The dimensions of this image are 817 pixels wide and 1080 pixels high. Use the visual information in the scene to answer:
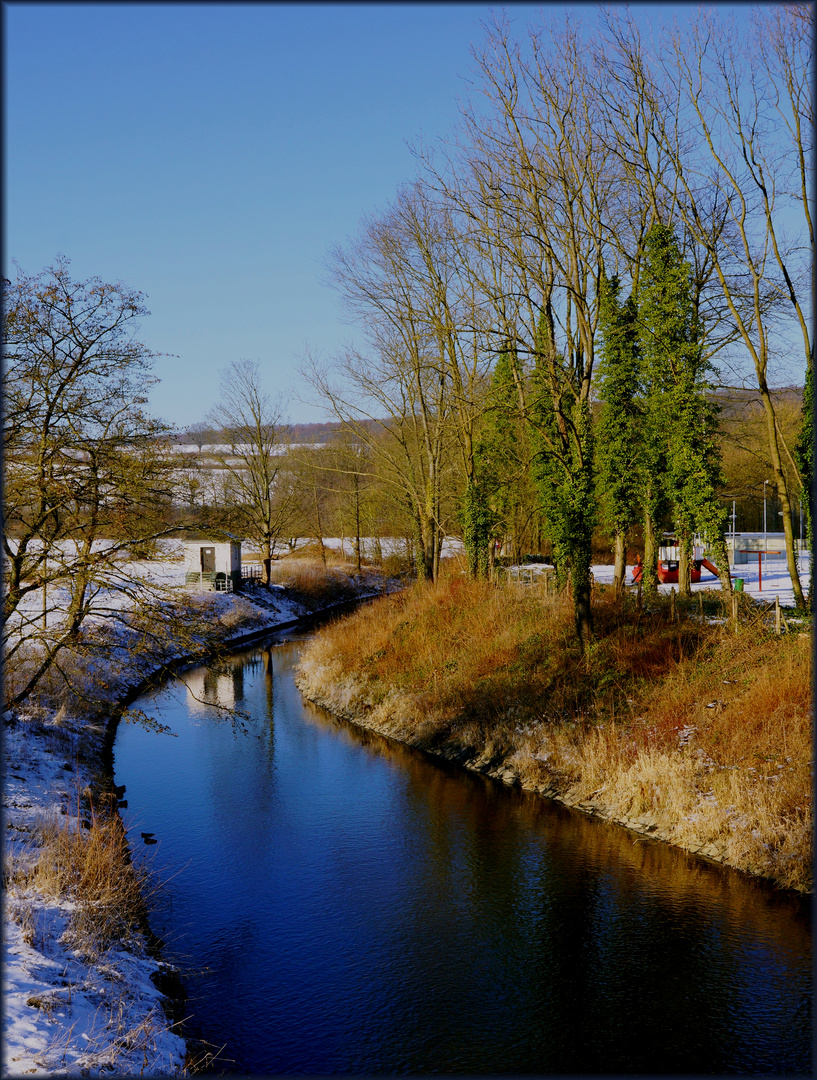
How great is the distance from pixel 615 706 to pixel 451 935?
7.19 m

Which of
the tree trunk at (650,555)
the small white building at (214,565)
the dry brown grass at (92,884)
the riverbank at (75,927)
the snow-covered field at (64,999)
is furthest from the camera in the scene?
the small white building at (214,565)

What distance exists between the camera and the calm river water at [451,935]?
8.07 meters

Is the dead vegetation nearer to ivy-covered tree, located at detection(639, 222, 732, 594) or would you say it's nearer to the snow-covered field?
ivy-covered tree, located at detection(639, 222, 732, 594)

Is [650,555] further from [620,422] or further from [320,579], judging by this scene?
[320,579]

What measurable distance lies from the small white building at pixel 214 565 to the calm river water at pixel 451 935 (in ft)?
74.3

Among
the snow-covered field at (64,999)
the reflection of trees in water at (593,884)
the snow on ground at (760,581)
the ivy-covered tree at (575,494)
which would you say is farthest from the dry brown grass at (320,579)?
the snow-covered field at (64,999)

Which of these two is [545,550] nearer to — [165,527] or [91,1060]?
[165,527]

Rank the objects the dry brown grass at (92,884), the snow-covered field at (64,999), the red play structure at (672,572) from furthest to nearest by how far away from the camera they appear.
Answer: the red play structure at (672,572) < the dry brown grass at (92,884) < the snow-covered field at (64,999)

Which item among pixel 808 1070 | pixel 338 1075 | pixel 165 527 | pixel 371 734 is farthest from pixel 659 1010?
pixel 371 734

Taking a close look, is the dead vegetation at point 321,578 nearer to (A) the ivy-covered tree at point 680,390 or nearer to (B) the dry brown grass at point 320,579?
(B) the dry brown grass at point 320,579

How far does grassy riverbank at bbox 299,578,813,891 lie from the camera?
12.4m

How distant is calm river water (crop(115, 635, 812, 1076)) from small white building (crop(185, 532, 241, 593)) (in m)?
22.7

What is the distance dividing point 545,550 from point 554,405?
3464 cm

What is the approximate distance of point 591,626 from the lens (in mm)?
18906
